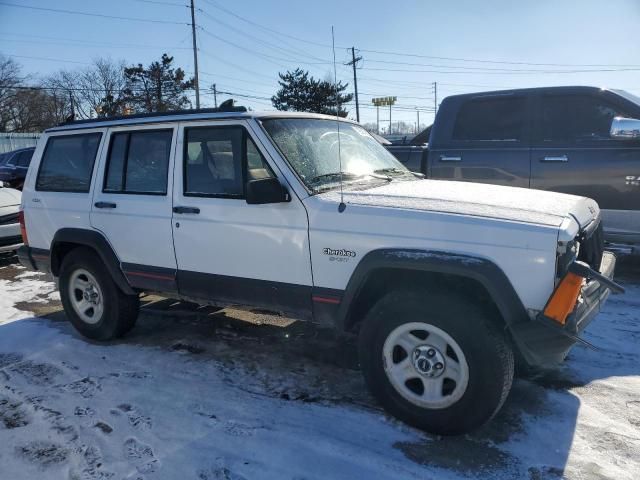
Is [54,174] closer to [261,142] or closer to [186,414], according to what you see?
[261,142]

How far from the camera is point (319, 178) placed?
351cm

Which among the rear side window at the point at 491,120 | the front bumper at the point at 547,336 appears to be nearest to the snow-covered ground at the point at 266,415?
the front bumper at the point at 547,336

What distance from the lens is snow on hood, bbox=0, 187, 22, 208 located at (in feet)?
26.9

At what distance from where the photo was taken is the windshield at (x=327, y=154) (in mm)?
3518

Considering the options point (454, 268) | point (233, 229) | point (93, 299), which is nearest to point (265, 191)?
point (233, 229)

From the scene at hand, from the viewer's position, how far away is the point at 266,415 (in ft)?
10.8

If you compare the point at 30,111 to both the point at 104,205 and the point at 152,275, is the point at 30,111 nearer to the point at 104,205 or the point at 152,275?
the point at 104,205

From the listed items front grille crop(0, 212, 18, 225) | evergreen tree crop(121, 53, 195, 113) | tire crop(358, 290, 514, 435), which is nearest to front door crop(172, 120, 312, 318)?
tire crop(358, 290, 514, 435)

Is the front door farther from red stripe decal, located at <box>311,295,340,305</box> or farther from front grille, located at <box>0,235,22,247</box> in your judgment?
front grille, located at <box>0,235,22,247</box>

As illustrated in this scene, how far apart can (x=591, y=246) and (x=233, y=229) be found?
2401 millimetres

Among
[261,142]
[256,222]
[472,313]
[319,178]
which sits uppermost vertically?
[261,142]

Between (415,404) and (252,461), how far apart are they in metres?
1.00

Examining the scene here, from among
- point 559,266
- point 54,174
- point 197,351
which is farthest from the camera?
point 54,174

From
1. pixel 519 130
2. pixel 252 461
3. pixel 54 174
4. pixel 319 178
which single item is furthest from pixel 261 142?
pixel 519 130
